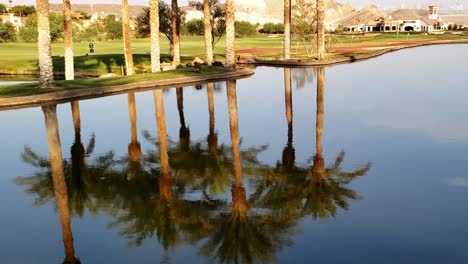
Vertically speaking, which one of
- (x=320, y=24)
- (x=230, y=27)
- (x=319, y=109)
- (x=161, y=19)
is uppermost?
(x=161, y=19)

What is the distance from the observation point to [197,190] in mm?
13352

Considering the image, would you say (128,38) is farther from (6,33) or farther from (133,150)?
(6,33)

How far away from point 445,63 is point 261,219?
41425 mm

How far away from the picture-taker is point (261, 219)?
36.5 feet

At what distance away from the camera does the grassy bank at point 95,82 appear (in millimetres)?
28506

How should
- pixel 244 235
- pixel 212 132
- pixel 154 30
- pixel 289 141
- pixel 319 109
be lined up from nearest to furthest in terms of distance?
pixel 244 235 → pixel 289 141 → pixel 212 132 → pixel 319 109 → pixel 154 30

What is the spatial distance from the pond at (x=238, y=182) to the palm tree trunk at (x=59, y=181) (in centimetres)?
5

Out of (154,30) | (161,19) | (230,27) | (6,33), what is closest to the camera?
(230,27)

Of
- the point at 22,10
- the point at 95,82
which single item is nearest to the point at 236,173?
the point at 95,82

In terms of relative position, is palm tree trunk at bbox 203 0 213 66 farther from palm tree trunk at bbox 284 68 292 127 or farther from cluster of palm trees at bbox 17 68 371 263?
cluster of palm trees at bbox 17 68 371 263

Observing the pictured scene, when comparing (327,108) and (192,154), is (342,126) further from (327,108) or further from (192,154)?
(192,154)

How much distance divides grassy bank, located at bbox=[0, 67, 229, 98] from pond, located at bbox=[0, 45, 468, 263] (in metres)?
3.57

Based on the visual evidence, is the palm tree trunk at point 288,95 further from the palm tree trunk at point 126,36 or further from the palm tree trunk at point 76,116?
the palm tree trunk at point 126,36

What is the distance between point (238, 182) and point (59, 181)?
5.15 meters
